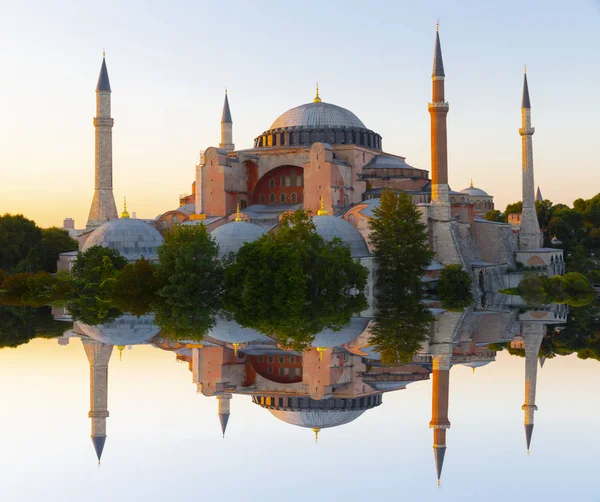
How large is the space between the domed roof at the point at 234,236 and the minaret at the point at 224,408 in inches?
687

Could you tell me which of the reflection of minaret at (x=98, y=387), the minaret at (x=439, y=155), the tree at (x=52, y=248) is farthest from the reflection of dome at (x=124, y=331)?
the tree at (x=52, y=248)

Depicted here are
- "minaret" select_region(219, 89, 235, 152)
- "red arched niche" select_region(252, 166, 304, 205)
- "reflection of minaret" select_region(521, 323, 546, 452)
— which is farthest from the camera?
"minaret" select_region(219, 89, 235, 152)

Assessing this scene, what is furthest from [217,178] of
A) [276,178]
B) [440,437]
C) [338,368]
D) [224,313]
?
[440,437]

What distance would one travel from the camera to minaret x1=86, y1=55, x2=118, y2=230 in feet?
120

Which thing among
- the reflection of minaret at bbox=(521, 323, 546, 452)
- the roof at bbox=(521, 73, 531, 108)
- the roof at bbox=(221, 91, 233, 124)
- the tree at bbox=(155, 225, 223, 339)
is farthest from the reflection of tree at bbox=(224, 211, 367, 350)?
the roof at bbox=(221, 91, 233, 124)

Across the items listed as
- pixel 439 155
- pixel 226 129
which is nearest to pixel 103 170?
pixel 226 129

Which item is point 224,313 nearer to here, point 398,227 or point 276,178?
point 398,227

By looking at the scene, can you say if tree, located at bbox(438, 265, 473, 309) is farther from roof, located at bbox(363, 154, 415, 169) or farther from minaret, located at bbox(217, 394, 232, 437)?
minaret, located at bbox(217, 394, 232, 437)

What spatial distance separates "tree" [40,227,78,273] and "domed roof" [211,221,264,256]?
12.1m

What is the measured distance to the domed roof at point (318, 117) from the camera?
39.1 metres

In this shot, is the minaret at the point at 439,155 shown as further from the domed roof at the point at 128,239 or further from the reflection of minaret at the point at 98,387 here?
the reflection of minaret at the point at 98,387

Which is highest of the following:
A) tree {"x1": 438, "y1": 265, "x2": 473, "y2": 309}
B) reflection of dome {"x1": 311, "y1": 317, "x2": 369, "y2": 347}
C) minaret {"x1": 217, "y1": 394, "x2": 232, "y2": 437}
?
tree {"x1": 438, "y1": 265, "x2": 473, "y2": 309}

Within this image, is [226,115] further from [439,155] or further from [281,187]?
[439,155]

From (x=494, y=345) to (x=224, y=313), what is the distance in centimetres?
663
